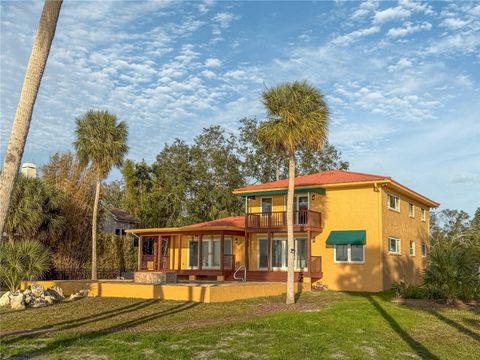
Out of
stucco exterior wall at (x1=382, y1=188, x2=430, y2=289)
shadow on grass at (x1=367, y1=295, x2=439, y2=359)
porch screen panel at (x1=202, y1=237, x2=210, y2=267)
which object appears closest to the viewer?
shadow on grass at (x1=367, y1=295, x2=439, y2=359)

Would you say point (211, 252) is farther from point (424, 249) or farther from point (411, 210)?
point (424, 249)

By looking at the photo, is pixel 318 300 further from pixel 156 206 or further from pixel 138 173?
pixel 138 173

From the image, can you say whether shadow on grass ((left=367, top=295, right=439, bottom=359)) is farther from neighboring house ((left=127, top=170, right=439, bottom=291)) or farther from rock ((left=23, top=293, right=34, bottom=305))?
rock ((left=23, top=293, right=34, bottom=305))

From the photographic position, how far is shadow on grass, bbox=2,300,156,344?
11904 millimetres

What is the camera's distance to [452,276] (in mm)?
20266

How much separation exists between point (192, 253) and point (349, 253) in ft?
36.9

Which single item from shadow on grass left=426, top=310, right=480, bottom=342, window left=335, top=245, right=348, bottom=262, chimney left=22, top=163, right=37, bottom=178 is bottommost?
shadow on grass left=426, top=310, right=480, bottom=342

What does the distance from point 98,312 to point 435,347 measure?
10181mm

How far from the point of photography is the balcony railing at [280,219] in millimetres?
28281

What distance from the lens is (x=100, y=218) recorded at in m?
36.0

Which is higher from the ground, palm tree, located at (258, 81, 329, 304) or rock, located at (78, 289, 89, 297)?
palm tree, located at (258, 81, 329, 304)

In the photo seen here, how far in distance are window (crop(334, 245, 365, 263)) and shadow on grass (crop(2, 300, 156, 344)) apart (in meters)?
12.6

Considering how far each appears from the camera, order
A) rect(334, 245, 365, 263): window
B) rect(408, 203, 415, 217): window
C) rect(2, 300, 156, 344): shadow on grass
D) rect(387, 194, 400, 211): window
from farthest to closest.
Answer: rect(408, 203, 415, 217): window < rect(387, 194, 400, 211): window < rect(334, 245, 365, 263): window < rect(2, 300, 156, 344): shadow on grass

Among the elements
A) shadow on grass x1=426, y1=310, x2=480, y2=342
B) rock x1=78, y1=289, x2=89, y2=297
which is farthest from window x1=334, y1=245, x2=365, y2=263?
rock x1=78, y1=289, x2=89, y2=297
